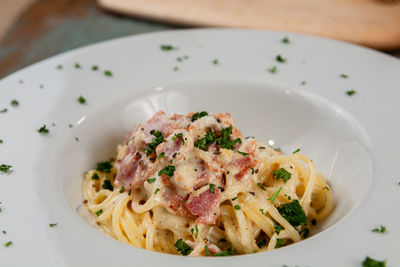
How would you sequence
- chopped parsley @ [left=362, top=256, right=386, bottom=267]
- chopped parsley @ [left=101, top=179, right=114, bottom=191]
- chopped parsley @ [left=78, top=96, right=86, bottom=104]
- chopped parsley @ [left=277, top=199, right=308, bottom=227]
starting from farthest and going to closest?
chopped parsley @ [left=78, top=96, right=86, bottom=104]
chopped parsley @ [left=101, top=179, right=114, bottom=191]
chopped parsley @ [left=277, top=199, right=308, bottom=227]
chopped parsley @ [left=362, top=256, right=386, bottom=267]

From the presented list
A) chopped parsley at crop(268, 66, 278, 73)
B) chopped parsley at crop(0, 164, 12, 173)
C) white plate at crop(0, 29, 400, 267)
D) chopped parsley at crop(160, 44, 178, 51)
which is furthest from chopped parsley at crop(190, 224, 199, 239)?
chopped parsley at crop(160, 44, 178, 51)

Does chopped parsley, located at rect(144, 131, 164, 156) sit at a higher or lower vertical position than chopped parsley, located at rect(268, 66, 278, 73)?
lower

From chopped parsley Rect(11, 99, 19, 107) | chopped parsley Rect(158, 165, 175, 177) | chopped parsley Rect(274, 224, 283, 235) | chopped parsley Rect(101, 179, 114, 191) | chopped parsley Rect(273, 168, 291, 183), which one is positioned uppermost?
chopped parsley Rect(158, 165, 175, 177)

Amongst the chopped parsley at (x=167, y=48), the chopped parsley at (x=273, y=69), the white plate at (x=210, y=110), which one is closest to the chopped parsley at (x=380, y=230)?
the white plate at (x=210, y=110)

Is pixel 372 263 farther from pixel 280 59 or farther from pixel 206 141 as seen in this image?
pixel 280 59

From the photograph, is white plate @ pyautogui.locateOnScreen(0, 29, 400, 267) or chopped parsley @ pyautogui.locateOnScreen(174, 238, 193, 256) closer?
white plate @ pyautogui.locateOnScreen(0, 29, 400, 267)

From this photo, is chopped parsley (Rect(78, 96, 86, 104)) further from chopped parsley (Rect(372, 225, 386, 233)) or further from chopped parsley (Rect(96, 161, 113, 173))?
chopped parsley (Rect(372, 225, 386, 233))

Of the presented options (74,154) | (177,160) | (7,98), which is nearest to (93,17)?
(7,98)

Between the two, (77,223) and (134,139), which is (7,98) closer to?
(134,139)
